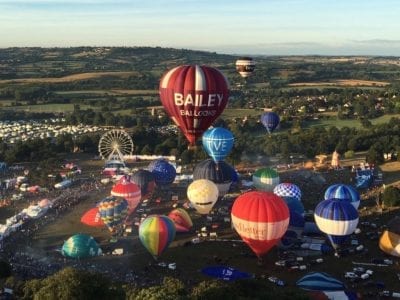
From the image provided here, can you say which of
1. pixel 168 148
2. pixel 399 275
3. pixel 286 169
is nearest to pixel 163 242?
pixel 399 275

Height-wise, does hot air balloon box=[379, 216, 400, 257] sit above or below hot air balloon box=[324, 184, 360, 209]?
below

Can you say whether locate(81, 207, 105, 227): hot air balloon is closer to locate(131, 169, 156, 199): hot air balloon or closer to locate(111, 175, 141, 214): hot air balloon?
locate(111, 175, 141, 214): hot air balloon

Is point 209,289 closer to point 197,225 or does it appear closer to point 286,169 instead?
point 197,225

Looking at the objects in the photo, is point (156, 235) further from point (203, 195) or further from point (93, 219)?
point (93, 219)

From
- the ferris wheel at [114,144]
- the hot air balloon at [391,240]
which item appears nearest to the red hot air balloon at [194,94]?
the hot air balloon at [391,240]

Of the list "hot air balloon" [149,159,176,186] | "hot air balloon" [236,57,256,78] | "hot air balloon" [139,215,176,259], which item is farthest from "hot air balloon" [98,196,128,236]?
"hot air balloon" [236,57,256,78]

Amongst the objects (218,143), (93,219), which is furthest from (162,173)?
(93,219)

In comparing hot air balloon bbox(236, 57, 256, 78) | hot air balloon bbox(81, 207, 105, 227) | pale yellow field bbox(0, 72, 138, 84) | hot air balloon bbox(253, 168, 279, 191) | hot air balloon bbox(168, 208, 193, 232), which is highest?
hot air balloon bbox(236, 57, 256, 78)
